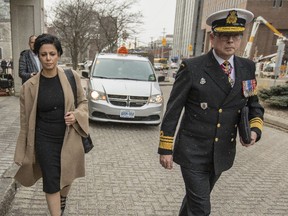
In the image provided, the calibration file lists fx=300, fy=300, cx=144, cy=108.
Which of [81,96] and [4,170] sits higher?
[81,96]

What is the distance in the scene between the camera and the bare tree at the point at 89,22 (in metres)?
22.8

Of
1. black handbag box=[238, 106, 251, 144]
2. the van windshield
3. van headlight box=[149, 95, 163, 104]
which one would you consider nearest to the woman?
black handbag box=[238, 106, 251, 144]

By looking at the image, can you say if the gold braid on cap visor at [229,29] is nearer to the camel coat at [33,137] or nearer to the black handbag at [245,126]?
the black handbag at [245,126]

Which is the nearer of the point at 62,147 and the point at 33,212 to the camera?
the point at 62,147

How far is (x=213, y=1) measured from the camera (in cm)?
7806

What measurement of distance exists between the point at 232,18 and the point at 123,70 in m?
5.83

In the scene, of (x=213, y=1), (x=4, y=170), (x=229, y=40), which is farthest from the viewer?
(x=213, y=1)

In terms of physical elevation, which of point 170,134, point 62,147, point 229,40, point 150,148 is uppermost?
point 229,40

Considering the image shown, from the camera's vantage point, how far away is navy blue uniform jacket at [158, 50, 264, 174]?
92.7 inches

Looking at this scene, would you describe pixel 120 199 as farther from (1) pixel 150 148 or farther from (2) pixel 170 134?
(1) pixel 150 148

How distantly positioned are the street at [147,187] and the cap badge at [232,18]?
7.15 feet

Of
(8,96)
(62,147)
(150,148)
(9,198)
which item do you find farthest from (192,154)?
(8,96)

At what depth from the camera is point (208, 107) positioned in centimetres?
237

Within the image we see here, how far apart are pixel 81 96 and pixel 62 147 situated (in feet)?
1.74
